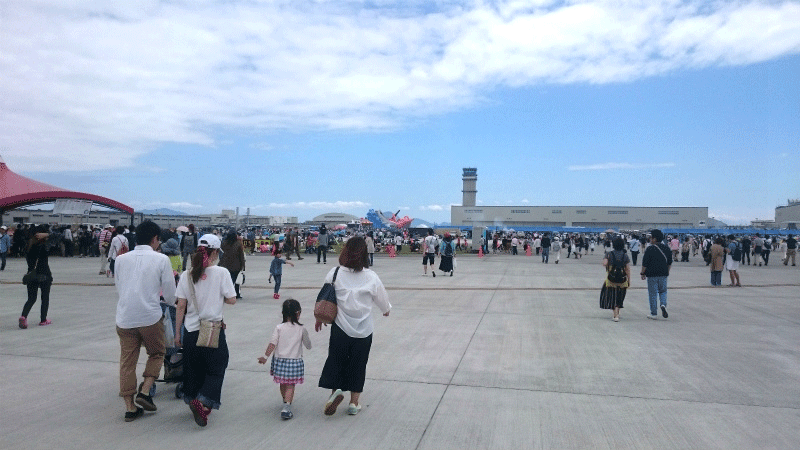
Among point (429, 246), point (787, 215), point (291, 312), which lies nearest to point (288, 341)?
point (291, 312)

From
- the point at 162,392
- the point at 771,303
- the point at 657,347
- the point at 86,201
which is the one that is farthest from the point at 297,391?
the point at 86,201

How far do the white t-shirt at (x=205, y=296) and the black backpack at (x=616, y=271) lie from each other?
7.42 meters

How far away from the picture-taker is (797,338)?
8.59 meters

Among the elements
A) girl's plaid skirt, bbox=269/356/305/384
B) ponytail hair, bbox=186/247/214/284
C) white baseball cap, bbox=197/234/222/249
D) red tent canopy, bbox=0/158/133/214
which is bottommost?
girl's plaid skirt, bbox=269/356/305/384

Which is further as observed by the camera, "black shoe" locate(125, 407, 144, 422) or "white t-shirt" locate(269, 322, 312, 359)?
"white t-shirt" locate(269, 322, 312, 359)

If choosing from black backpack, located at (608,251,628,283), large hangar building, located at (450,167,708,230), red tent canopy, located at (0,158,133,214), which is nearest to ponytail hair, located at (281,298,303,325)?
black backpack, located at (608,251,628,283)

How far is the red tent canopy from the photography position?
2680 centimetres

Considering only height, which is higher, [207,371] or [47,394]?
[207,371]

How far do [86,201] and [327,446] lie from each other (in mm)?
28502

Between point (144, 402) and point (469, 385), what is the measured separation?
311 centimetres

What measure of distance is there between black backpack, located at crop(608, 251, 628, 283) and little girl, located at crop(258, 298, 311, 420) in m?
6.87

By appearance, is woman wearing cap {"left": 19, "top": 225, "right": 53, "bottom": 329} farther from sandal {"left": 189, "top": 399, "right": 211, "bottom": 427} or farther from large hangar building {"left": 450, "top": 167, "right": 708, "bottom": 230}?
large hangar building {"left": 450, "top": 167, "right": 708, "bottom": 230}

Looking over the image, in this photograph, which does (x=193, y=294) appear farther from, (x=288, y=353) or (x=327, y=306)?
(x=327, y=306)

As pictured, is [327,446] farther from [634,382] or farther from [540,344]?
[540,344]
